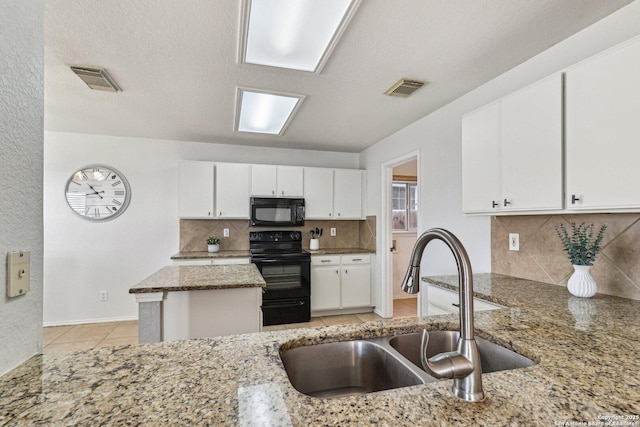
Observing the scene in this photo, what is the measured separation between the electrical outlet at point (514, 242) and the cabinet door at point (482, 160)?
1.11 ft

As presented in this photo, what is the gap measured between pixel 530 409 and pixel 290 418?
48 centimetres

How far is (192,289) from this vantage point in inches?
71.6

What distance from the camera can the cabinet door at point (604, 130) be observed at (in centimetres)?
135

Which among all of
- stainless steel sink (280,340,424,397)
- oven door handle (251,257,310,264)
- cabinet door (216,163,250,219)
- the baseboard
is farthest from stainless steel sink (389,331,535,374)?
the baseboard

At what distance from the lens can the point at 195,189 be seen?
3881mm

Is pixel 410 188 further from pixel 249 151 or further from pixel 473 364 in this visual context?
pixel 473 364

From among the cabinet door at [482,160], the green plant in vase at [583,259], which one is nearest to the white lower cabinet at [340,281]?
the cabinet door at [482,160]

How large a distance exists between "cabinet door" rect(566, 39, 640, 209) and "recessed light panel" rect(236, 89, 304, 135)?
1869mm

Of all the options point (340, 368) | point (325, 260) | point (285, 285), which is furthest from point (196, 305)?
point (325, 260)

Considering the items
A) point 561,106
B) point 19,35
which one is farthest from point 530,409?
point 561,106

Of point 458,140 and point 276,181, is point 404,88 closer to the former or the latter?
point 458,140

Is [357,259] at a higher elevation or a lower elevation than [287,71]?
lower

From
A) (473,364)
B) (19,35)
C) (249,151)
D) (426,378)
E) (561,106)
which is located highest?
(249,151)

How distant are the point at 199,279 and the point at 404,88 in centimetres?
210
